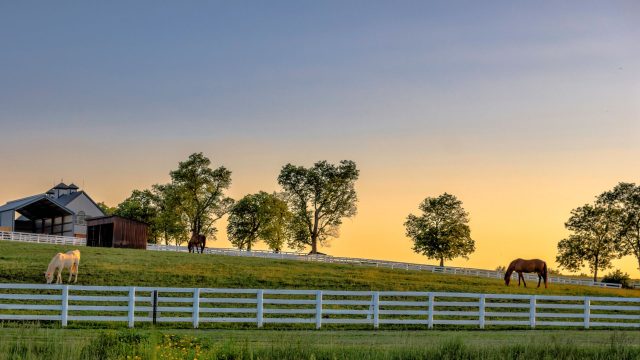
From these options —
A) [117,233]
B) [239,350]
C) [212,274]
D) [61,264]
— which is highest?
[117,233]

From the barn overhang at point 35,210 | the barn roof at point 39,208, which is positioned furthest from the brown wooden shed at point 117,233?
the barn overhang at point 35,210

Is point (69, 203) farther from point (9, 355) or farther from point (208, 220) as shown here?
point (9, 355)

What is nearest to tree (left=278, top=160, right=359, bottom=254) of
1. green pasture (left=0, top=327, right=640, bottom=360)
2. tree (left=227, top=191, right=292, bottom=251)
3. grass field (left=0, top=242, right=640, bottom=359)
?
tree (left=227, top=191, right=292, bottom=251)

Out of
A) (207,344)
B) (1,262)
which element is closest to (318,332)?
(207,344)

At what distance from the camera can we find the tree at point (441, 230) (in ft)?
277

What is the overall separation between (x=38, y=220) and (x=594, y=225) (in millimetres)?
54935

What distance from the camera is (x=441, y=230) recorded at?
85438 mm

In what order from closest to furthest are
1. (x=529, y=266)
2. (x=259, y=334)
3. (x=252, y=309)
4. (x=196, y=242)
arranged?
1. (x=259, y=334)
2. (x=252, y=309)
3. (x=529, y=266)
4. (x=196, y=242)

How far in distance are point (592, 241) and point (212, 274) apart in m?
50.0

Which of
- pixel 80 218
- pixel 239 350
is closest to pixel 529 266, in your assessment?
pixel 239 350

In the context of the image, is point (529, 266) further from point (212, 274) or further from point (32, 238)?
point (32, 238)

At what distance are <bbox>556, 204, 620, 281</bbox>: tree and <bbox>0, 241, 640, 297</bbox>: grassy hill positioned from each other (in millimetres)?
30906

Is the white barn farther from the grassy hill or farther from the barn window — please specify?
the grassy hill

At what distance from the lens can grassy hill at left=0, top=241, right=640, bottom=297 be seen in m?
39.2
